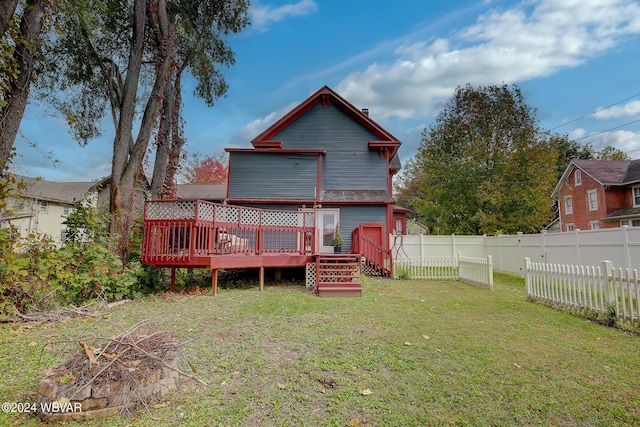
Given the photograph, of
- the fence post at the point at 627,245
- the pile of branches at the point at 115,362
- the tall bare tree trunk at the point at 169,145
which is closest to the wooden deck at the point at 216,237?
the tall bare tree trunk at the point at 169,145

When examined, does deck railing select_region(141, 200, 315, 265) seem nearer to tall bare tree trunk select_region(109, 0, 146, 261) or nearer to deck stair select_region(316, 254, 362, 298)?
tall bare tree trunk select_region(109, 0, 146, 261)

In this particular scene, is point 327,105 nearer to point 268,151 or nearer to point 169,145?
point 268,151

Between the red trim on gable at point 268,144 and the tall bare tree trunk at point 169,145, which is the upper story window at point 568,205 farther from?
the tall bare tree trunk at point 169,145

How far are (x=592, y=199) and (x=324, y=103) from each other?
23082 mm

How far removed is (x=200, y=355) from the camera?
415 cm

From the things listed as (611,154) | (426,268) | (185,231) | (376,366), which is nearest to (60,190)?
(185,231)

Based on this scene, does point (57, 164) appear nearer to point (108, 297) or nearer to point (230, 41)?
point (108, 297)

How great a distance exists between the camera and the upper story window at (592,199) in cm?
2342

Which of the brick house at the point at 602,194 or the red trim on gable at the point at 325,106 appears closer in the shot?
the red trim on gable at the point at 325,106

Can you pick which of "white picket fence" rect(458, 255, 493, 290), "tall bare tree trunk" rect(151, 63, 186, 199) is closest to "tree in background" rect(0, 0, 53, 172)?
"tall bare tree trunk" rect(151, 63, 186, 199)

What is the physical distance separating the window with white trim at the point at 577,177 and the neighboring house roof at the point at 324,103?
1988 cm

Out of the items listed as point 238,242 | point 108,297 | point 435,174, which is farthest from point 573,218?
point 108,297

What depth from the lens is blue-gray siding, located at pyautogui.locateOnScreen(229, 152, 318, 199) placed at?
45.6 feet

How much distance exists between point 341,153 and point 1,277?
1289 centimetres
